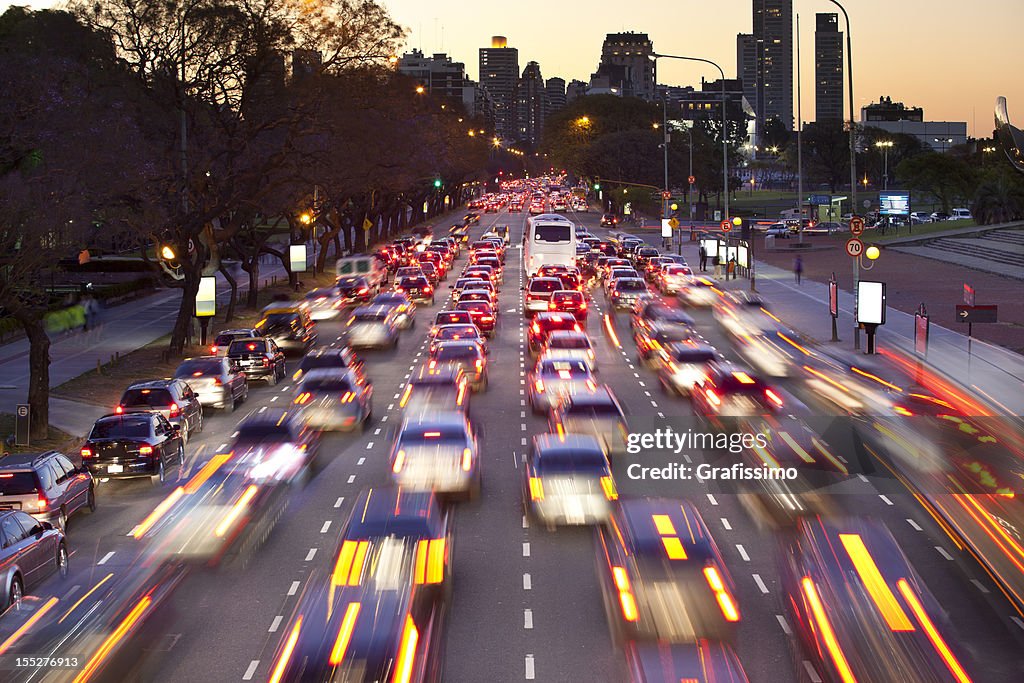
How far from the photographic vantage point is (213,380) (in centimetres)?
3316

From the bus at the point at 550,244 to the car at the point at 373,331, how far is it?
20284 millimetres

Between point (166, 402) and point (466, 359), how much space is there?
374 inches

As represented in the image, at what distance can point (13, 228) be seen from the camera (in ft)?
92.9

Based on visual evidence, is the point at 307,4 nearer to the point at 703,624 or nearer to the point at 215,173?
the point at 215,173

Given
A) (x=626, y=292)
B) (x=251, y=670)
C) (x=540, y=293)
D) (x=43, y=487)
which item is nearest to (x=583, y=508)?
(x=251, y=670)

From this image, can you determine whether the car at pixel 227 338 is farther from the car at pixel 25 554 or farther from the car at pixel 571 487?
the car at pixel 25 554

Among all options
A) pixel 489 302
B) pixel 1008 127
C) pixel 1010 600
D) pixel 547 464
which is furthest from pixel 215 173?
pixel 1010 600

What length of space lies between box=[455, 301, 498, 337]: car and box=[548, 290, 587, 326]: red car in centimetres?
287

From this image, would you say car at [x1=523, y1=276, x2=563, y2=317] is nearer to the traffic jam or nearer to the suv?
the traffic jam

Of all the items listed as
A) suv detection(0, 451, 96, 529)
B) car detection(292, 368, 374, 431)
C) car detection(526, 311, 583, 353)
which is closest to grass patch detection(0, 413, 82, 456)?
car detection(292, 368, 374, 431)

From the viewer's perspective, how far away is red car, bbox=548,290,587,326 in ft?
167

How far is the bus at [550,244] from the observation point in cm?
6625

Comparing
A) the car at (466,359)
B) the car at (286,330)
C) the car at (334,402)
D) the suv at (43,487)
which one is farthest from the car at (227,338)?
the suv at (43,487)

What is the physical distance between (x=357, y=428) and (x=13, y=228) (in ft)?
29.7
